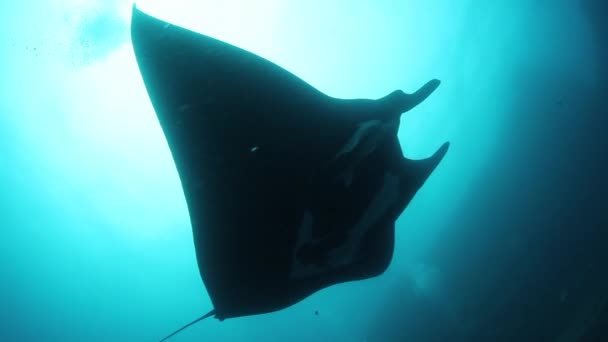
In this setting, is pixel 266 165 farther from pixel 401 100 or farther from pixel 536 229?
pixel 536 229

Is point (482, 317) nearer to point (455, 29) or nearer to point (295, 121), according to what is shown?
point (455, 29)

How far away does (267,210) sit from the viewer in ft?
9.67

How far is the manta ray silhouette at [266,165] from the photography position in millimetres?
2492

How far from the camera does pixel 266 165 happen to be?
110 inches

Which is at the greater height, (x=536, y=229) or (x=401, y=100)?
(x=401, y=100)

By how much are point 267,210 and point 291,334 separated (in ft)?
184

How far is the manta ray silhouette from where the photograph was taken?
98.1 inches

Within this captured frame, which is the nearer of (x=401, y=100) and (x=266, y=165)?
(x=266, y=165)

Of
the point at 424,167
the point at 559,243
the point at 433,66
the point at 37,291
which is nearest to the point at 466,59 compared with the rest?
the point at 433,66

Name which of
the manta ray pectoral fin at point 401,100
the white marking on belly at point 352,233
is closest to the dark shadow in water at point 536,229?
the white marking on belly at point 352,233

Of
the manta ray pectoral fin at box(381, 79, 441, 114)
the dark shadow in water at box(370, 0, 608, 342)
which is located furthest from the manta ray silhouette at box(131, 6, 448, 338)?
the dark shadow in water at box(370, 0, 608, 342)

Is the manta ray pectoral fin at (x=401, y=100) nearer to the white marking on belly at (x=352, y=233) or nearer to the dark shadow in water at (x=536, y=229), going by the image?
the white marking on belly at (x=352, y=233)

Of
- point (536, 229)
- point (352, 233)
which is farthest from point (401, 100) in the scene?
point (536, 229)

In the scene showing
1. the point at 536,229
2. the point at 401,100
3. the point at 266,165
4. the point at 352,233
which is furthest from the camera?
the point at 536,229
